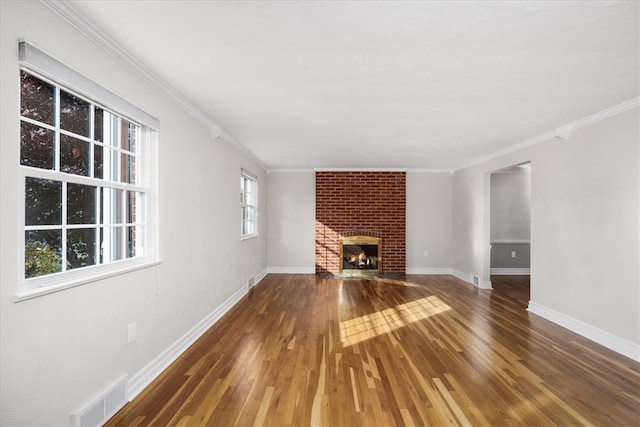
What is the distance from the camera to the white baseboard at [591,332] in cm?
300

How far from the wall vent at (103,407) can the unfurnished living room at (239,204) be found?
2 cm

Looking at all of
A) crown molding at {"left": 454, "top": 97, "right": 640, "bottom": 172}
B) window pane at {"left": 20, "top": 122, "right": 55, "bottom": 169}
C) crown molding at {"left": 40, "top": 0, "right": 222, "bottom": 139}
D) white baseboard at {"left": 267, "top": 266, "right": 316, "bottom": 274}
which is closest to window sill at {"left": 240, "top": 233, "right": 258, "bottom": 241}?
white baseboard at {"left": 267, "top": 266, "right": 316, "bottom": 274}

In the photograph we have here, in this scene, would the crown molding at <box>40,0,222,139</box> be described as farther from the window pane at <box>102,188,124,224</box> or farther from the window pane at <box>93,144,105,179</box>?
the window pane at <box>102,188,124,224</box>

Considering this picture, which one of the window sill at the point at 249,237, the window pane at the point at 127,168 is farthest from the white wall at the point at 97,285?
the window sill at the point at 249,237

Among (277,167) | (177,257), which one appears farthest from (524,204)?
(177,257)

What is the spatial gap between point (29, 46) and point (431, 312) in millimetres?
→ 4541

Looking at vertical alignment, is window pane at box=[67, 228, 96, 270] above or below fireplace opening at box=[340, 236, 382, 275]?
above

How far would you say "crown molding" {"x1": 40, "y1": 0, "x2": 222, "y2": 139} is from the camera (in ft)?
5.46

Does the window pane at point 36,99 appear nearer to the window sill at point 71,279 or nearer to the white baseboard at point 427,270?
the window sill at point 71,279

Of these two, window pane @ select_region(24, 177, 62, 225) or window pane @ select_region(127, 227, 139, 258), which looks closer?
window pane @ select_region(24, 177, 62, 225)

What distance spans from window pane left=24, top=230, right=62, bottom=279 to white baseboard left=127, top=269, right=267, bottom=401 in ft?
3.44

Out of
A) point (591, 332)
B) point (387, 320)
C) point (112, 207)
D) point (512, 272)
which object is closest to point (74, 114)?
point (112, 207)

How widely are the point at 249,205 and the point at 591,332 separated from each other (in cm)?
505

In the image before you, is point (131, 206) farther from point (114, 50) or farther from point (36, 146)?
point (114, 50)
